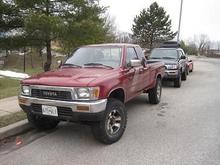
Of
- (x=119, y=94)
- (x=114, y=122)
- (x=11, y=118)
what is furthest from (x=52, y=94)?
(x=11, y=118)

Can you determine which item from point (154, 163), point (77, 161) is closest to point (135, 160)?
point (154, 163)

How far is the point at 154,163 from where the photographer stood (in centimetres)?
Result: 442

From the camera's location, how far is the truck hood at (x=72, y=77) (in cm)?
492

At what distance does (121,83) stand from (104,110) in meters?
0.89

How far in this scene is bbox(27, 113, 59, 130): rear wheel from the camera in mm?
5734

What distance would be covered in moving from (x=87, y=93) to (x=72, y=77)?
518 millimetres

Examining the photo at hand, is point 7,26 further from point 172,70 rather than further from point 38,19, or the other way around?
point 172,70

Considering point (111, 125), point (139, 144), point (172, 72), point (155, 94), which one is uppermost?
point (172, 72)

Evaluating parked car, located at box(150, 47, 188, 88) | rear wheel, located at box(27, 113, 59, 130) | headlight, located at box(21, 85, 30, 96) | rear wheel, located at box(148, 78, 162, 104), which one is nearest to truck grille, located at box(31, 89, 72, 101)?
headlight, located at box(21, 85, 30, 96)

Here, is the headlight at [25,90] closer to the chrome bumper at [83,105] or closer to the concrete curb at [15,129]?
the chrome bumper at [83,105]

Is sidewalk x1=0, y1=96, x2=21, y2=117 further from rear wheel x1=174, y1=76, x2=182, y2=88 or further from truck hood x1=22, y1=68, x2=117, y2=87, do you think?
rear wheel x1=174, y1=76, x2=182, y2=88

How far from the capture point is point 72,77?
5180 mm

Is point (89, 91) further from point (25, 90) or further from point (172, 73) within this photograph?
point (172, 73)

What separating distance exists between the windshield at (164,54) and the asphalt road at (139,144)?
5.81 m
